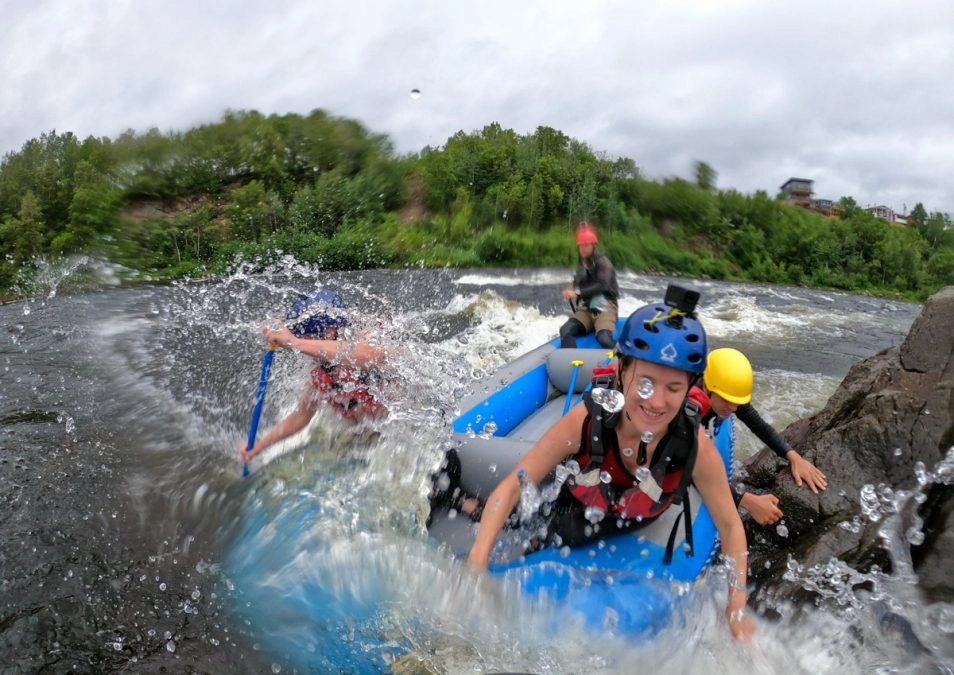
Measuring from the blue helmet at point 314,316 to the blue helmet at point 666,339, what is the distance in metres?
2.16

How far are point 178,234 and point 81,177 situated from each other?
0.98 m

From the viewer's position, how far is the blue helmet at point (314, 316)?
3930mm

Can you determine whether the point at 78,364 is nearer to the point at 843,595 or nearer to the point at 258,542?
the point at 258,542

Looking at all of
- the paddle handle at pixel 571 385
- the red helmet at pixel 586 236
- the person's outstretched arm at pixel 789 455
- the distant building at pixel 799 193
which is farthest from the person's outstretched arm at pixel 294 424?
the distant building at pixel 799 193

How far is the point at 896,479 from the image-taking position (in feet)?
11.5

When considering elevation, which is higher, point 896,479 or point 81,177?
point 81,177

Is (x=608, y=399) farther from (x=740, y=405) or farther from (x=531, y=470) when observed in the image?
(x=740, y=405)

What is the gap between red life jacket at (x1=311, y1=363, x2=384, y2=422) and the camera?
4039 millimetres

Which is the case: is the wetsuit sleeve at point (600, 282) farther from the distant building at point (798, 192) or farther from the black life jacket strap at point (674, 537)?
the distant building at point (798, 192)

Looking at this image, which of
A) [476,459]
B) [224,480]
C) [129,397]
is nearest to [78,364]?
[129,397]

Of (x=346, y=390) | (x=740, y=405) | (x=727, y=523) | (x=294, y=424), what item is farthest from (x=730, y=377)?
(x=294, y=424)

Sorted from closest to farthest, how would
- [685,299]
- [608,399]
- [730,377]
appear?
[685,299]
[608,399]
[730,377]

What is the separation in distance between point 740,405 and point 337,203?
497cm

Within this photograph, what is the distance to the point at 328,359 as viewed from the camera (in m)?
3.90
